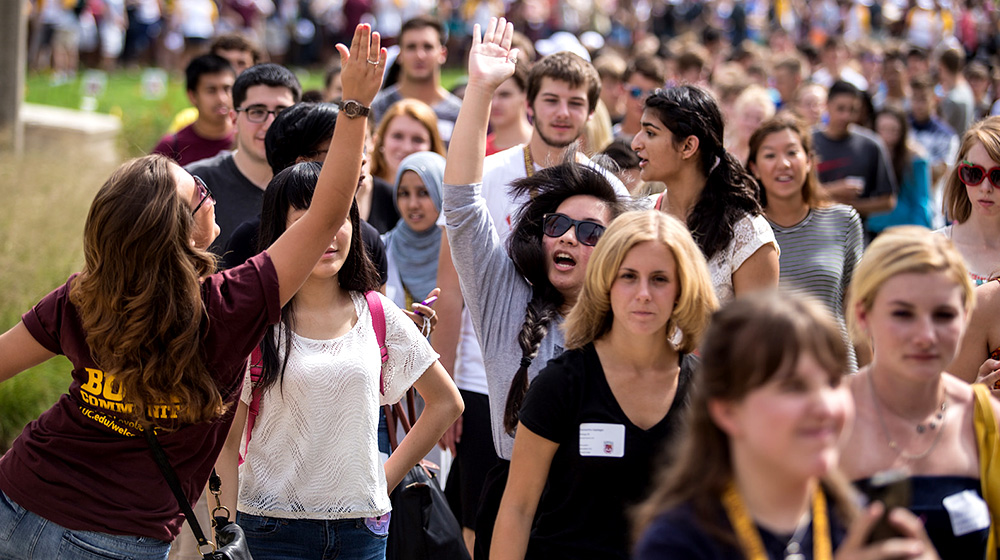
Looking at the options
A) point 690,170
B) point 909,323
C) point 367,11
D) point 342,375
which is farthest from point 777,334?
point 367,11

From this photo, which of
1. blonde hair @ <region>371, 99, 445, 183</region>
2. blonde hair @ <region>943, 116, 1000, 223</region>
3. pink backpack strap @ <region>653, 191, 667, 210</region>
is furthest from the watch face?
blonde hair @ <region>371, 99, 445, 183</region>

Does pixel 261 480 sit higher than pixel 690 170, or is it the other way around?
pixel 690 170

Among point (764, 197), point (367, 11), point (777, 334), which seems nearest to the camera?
point (777, 334)

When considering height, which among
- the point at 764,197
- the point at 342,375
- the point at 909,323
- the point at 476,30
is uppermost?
the point at 476,30

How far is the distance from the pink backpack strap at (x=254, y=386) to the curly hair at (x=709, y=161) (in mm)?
1807

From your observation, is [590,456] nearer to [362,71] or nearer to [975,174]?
[362,71]

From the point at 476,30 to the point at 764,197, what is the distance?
2221 millimetres

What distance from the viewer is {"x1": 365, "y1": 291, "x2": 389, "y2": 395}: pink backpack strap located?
3459 millimetres

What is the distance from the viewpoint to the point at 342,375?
3293 millimetres

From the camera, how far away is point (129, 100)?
18781 millimetres

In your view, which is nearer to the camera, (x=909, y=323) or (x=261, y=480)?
(x=909, y=323)

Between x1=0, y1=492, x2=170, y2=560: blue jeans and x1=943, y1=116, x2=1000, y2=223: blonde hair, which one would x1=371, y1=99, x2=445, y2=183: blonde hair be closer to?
x1=943, y1=116, x2=1000, y2=223: blonde hair

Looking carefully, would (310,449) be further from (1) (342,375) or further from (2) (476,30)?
(2) (476,30)

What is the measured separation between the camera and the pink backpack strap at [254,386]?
3303 mm
